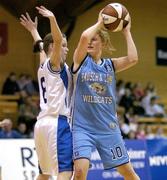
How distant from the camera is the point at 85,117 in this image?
16.8 ft

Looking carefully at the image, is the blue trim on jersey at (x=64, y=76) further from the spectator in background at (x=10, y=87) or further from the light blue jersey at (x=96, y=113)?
the spectator in background at (x=10, y=87)

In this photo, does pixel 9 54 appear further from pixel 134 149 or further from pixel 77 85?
pixel 77 85

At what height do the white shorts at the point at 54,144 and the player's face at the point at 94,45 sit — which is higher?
the player's face at the point at 94,45

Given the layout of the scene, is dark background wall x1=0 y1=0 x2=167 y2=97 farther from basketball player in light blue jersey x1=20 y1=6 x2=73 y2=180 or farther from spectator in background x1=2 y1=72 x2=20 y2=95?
basketball player in light blue jersey x1=20 y1=6 x2=73 y2=180

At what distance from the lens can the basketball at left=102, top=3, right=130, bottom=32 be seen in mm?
5152

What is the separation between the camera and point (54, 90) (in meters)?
5.07

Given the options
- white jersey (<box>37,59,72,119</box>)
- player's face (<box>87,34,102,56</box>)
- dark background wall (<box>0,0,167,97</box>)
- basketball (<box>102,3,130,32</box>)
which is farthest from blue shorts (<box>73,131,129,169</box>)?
dark background wall (<box>0,0,167,97</box>)

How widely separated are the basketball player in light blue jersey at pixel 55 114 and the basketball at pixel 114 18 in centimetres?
46

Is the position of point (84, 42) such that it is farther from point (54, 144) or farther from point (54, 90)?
point (54, 144)

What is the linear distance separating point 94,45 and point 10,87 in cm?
877

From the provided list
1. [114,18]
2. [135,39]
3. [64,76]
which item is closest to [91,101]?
[64,76]

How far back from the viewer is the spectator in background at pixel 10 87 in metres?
13.8

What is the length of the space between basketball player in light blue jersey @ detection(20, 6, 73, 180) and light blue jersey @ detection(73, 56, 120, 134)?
11 centimetres

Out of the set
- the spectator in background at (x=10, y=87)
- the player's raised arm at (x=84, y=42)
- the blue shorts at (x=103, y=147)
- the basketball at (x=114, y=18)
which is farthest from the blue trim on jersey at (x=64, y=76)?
the spectator in background at (x=10, y=87)
